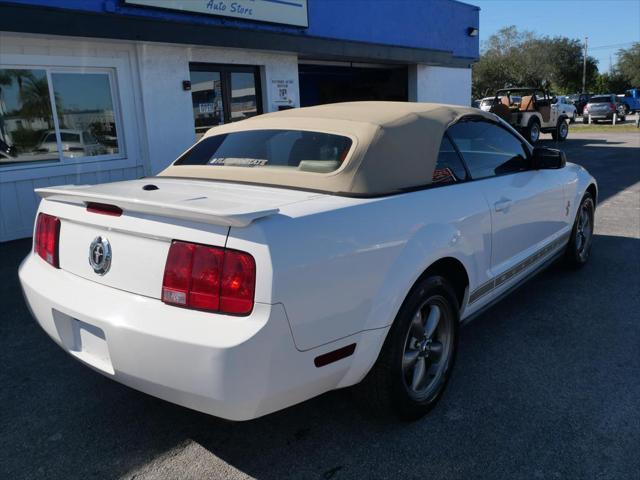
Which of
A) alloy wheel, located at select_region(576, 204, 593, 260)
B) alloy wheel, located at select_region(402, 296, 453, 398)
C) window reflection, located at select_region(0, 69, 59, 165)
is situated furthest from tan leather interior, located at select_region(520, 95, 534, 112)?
alloy wheel, located at select_region(402, 296, 453, 398)

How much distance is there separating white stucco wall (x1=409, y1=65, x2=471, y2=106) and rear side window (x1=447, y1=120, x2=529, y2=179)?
1098 centimetres

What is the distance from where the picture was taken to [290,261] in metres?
2.06

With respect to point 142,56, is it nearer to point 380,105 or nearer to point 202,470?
point 380,105

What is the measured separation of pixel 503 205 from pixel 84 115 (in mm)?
6442

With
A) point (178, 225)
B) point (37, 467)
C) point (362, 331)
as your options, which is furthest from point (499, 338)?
point (37, 467)

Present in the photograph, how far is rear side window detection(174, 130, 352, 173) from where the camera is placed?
2.97m

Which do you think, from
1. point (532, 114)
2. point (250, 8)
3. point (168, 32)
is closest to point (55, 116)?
point (168, 32)

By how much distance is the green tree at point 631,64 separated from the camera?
2518 inches

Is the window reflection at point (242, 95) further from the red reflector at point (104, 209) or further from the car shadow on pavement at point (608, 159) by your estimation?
the red reflector at point (104, 209)

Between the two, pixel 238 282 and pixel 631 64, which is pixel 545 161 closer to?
pixel 238 282

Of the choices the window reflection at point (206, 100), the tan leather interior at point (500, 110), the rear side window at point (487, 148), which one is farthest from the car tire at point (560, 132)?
the rear side window at point (487, 148)

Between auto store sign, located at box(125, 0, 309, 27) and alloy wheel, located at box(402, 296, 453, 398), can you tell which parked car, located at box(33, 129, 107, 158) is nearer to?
auto store sign, located at box(125, 0, 309, 27)

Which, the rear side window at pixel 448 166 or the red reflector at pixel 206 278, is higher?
the rear side window at pixel 448 166

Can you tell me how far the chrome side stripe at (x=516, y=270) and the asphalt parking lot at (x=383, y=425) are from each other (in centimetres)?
43
